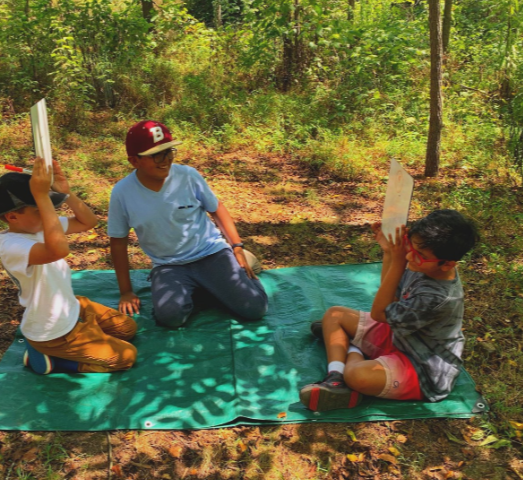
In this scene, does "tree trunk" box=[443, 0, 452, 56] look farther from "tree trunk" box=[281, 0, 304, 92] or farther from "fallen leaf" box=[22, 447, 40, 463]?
"fallen leaf" box=[22, 447, 40, 463]

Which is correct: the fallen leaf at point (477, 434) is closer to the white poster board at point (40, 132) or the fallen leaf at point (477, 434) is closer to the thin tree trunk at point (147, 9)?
the white poster board at point (40, 132)

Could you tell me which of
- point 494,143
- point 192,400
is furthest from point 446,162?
point 192,400

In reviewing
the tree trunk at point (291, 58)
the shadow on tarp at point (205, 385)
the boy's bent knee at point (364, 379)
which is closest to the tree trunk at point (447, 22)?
the tree trunk at point (291, 58)

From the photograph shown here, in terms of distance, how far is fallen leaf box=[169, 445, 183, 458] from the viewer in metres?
2.68

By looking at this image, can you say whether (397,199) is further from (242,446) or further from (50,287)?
(50,287)

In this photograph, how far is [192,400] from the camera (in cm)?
299

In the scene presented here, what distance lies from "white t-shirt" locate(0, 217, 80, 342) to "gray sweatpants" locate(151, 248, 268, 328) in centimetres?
70

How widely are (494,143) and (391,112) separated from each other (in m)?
1.62

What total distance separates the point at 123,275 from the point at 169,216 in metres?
0.56

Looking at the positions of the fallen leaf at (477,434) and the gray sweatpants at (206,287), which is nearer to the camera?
the fallen leaf at (477,434)

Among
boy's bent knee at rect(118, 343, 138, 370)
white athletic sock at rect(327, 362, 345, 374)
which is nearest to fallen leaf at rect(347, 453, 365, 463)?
white athletic sock at rect(327, 362, 345, 374)

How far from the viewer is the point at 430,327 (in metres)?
2.76

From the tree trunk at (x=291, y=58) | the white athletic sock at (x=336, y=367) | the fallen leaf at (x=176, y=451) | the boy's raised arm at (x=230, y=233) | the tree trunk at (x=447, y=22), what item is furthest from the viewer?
the tree trunk at (x=291, y=58)

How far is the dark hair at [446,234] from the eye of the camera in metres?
2.52
